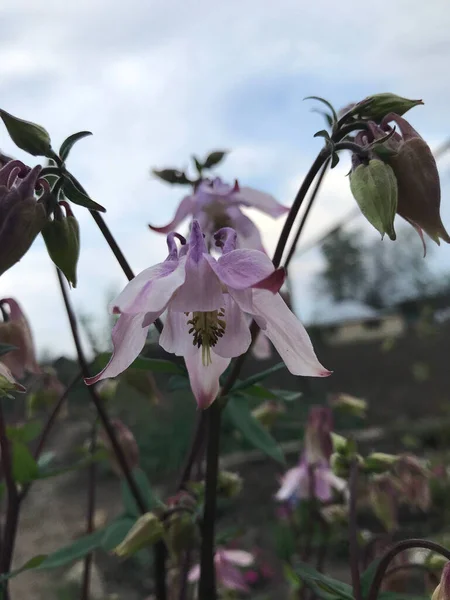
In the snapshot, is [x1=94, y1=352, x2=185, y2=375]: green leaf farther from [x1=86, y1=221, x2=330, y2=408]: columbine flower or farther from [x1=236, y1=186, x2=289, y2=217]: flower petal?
[x1=236, y1=186, x2=289, y2=217]: flower petal

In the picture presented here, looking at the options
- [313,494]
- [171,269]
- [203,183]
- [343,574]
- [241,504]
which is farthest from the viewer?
[241,504]

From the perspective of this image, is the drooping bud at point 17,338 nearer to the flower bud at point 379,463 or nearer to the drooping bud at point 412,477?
the flower bud at point 379,463

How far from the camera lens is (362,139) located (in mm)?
513

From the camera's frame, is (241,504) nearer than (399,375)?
Yes

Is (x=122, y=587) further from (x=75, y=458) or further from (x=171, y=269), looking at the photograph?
(x=171, y=269)

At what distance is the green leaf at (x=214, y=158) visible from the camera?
0.76 metres

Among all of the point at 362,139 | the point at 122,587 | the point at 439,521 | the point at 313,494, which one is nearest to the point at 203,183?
the point at 362,139

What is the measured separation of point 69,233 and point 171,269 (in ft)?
0.30

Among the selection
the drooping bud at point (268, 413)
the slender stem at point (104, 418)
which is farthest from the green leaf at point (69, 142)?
the drooping bud at point (268, 413)

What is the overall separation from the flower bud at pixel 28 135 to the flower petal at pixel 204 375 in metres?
0.21

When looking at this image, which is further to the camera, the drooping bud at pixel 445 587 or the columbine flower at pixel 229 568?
the columbine flower at pixel 229 568

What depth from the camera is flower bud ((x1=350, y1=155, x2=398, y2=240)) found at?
46 centimetres

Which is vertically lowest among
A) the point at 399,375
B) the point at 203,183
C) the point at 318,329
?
the point at 203,183

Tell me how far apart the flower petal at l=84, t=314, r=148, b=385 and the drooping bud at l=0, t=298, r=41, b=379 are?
0.83 ft
